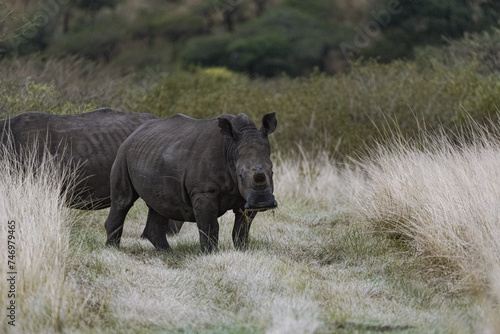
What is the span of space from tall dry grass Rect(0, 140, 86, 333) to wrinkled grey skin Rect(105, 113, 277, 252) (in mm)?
968

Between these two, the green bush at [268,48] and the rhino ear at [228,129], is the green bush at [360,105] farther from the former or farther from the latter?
the green bush at [268,48]

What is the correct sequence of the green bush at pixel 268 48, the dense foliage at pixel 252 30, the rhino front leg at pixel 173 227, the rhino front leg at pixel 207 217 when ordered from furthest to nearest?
1. the green bush at pixel 268 48
2. the dense foliage at pixel 252 30
3. the rhino front leg at pixel 173 227
4. the rhino front leg at pixel 207 217

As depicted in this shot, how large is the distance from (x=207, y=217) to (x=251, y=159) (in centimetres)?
74

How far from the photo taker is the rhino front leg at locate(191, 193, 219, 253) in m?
7.21

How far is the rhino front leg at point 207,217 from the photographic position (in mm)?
7207

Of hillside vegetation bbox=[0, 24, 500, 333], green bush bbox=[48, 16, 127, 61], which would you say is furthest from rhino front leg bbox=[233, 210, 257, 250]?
green bush bbox=[48, 16, 127, 61]

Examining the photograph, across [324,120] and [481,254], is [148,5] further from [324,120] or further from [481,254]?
[481,254]

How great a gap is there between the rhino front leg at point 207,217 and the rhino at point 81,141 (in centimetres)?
181

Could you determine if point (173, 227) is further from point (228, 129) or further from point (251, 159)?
point (251, 159)

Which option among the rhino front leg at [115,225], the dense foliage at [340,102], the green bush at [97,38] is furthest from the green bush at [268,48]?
the rhino front leg at [115,225]

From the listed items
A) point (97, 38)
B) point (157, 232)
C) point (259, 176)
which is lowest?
point (97, 38)

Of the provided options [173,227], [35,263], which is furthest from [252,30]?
[35,263]

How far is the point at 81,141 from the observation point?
8.90m

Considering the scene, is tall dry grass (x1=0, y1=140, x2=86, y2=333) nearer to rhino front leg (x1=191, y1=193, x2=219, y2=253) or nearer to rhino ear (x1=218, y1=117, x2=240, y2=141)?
rhino front leg (x1=191, y1=193, x2=219, y2=253)
